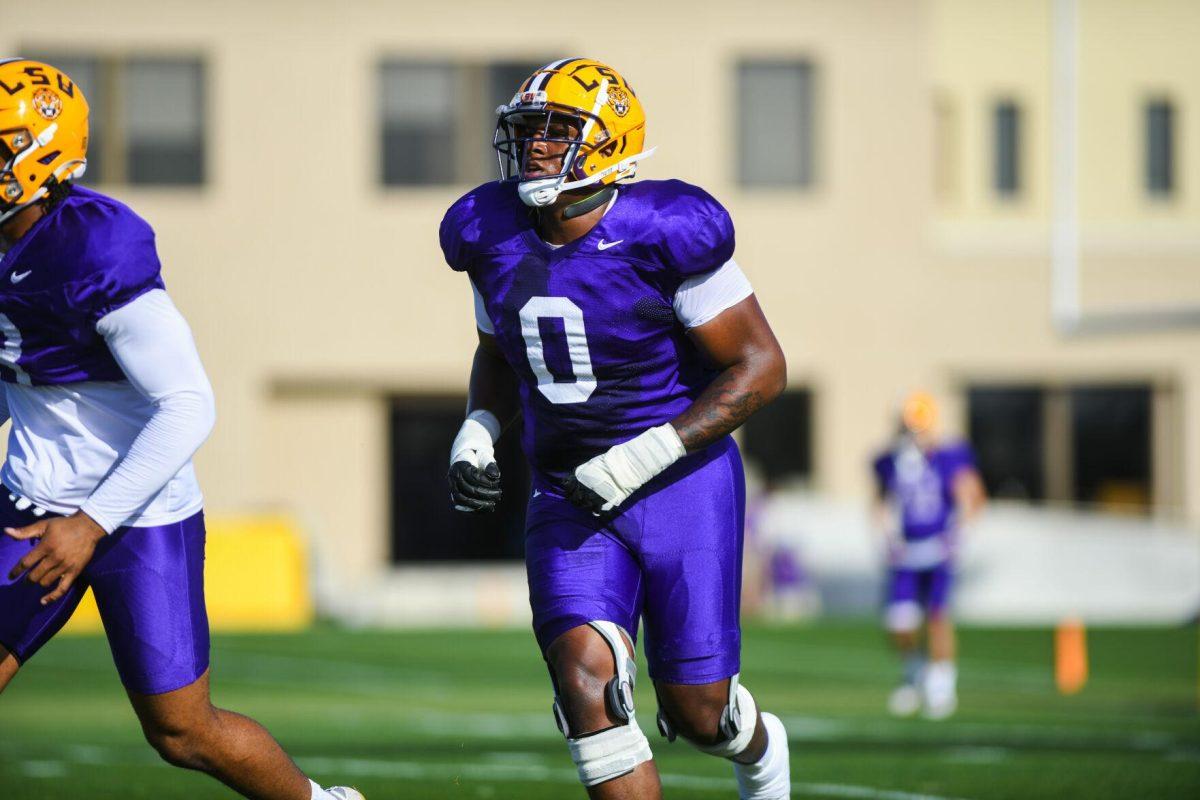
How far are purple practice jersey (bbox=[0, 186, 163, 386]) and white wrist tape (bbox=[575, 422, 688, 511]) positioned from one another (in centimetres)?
111

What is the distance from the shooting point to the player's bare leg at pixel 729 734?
471 cm

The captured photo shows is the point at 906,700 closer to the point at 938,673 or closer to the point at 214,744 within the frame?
the point at 938,673

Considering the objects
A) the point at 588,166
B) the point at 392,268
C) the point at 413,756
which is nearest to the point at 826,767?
the point at 413,756

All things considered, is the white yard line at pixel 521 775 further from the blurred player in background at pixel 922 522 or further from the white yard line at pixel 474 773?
the blurred player in background at pixel 922 522

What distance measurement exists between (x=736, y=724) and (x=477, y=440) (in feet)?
3.16

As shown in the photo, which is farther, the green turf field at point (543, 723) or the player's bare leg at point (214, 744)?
the green turf field at point (543, 723)

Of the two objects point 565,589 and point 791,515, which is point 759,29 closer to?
point 791,515

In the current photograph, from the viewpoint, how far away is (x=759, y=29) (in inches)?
949

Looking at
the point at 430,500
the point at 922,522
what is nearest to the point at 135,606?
the point at 922,522

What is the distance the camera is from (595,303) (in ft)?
15.1

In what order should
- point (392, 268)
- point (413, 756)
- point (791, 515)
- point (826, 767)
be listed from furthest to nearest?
point (392, 268), point (791, 515), point (413, 756), point (826, 767)

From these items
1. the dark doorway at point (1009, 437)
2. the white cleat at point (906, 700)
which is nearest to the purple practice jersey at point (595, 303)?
the white cleat at point (906, 700)

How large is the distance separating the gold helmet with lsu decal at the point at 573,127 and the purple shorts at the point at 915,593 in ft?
23.1

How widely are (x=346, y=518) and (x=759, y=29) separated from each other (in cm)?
798
